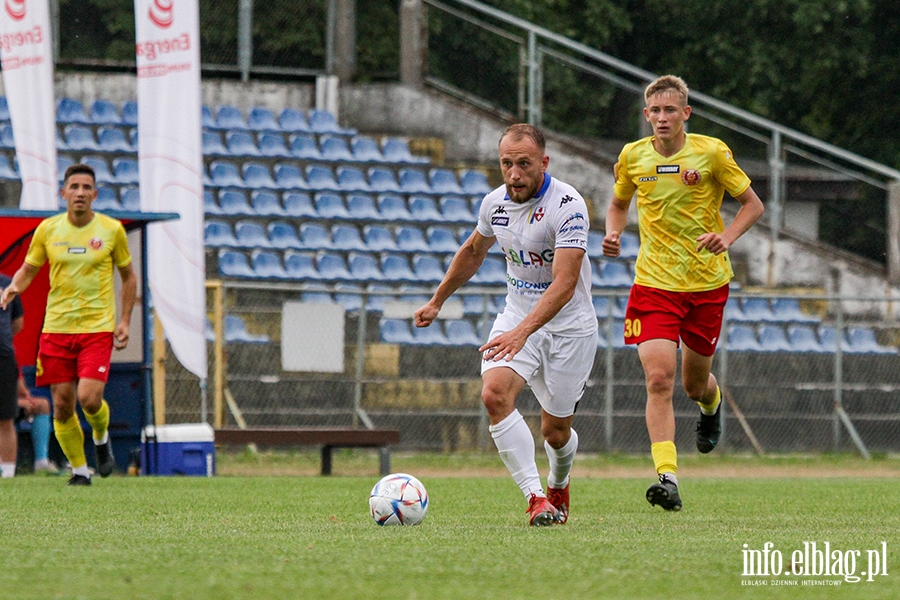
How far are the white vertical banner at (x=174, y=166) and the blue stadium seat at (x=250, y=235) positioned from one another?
4.70m

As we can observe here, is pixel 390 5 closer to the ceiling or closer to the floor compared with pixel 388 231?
closer to the ceiling

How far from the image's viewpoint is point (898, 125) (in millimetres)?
30359

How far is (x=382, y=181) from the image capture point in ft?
73.8

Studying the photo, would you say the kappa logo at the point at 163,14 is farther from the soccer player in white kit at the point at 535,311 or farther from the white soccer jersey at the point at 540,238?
the white soccer jersey at the point at 540,238

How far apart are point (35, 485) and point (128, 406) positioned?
3.06 metres

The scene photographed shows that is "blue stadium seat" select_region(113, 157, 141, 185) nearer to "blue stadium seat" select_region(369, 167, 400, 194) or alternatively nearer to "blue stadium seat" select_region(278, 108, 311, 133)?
"blue stadium seat" select_region(278, 108, 311, 133)

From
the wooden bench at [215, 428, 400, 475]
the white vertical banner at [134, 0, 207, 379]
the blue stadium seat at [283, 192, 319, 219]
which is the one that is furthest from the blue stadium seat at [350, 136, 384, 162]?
the wooden bench at [215, 428, 400, 475]

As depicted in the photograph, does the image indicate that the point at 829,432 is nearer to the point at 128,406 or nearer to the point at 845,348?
Result: the point at 845,348

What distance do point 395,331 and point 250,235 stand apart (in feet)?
9.51

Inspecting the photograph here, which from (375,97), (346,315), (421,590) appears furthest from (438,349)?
(421,590)

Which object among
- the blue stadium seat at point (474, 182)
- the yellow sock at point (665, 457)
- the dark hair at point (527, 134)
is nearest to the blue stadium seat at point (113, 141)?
the blue stadium seat at point (474, 182)

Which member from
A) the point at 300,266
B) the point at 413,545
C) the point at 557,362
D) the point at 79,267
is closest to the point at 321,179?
the point at 300,266

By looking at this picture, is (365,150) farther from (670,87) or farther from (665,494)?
(665,494)

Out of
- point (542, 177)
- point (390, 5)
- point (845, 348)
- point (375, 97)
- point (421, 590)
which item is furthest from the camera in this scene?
point (390, 5)
